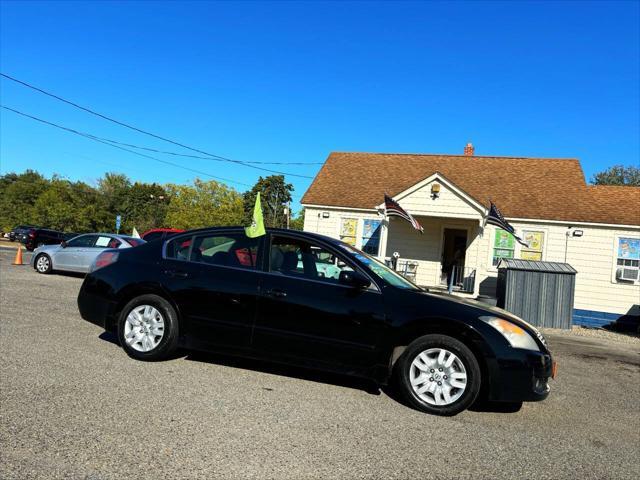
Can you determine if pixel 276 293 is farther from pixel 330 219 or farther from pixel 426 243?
pixel 330 219

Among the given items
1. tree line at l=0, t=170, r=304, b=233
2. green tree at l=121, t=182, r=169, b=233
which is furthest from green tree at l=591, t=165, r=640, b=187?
green tree at l=121, t=182, r=169, b=233

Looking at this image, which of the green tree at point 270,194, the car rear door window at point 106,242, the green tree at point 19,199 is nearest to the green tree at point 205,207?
the green tree at point 270,194

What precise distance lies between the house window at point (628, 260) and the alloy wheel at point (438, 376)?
13.7 m

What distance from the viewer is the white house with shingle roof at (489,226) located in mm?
14992

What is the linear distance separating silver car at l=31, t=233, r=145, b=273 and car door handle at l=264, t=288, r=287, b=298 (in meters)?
10.2

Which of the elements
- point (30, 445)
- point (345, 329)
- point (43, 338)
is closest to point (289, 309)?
point (345, 329)

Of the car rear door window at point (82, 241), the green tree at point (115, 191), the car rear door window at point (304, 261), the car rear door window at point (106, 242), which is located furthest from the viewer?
the green tree at point (115, 191)

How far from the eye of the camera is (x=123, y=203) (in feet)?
275

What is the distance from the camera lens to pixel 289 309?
15.1 ft

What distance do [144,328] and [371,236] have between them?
501 inches

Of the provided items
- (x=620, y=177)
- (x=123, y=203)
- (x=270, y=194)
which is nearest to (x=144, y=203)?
(x=123, y=203)

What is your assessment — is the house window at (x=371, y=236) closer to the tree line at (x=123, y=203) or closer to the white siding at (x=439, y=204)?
the white siding at (x=439, y=204)

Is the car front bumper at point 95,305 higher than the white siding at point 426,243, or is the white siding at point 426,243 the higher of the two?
the white siding at point 426,243

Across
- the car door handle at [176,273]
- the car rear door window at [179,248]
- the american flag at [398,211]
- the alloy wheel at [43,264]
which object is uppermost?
the american flag at [398,211]
